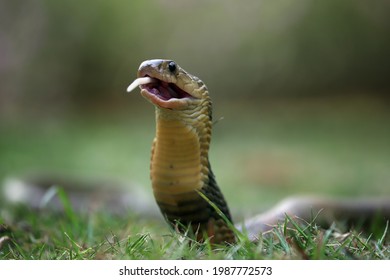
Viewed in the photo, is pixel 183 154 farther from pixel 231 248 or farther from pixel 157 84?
pixel 231 248

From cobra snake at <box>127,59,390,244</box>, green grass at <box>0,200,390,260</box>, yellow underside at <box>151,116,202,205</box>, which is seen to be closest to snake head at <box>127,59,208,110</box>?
cobra snake at <box>127,59,390,244</box>

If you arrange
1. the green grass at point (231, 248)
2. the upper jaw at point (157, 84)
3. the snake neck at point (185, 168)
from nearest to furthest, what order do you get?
1. the green grass at point (231, 248)
2. the upper jaw at point (157, 84)
3. the snake neck at point (185, 168)

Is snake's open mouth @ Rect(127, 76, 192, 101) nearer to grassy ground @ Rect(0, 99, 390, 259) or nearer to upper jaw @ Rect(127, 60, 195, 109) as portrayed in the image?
upper jaw @ Rect(127, 60, 195, 109)

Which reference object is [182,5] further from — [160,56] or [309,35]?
[309,35]

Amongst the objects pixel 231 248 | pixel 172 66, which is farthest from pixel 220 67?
pixel 231 248

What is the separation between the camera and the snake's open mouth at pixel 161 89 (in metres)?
2.14

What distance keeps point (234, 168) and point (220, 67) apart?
3797 mm

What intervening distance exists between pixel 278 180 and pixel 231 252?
490cm

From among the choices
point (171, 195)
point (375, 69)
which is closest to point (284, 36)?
point (375, 69)

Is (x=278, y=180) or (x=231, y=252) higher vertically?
(x=231, y=252)

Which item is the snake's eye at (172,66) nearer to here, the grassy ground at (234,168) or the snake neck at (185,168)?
the snake neck at (185,168)

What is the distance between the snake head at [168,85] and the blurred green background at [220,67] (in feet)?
20.6

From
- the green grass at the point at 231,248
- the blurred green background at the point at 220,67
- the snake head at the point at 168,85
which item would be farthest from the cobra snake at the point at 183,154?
the blurred green background at the point at 220,67
